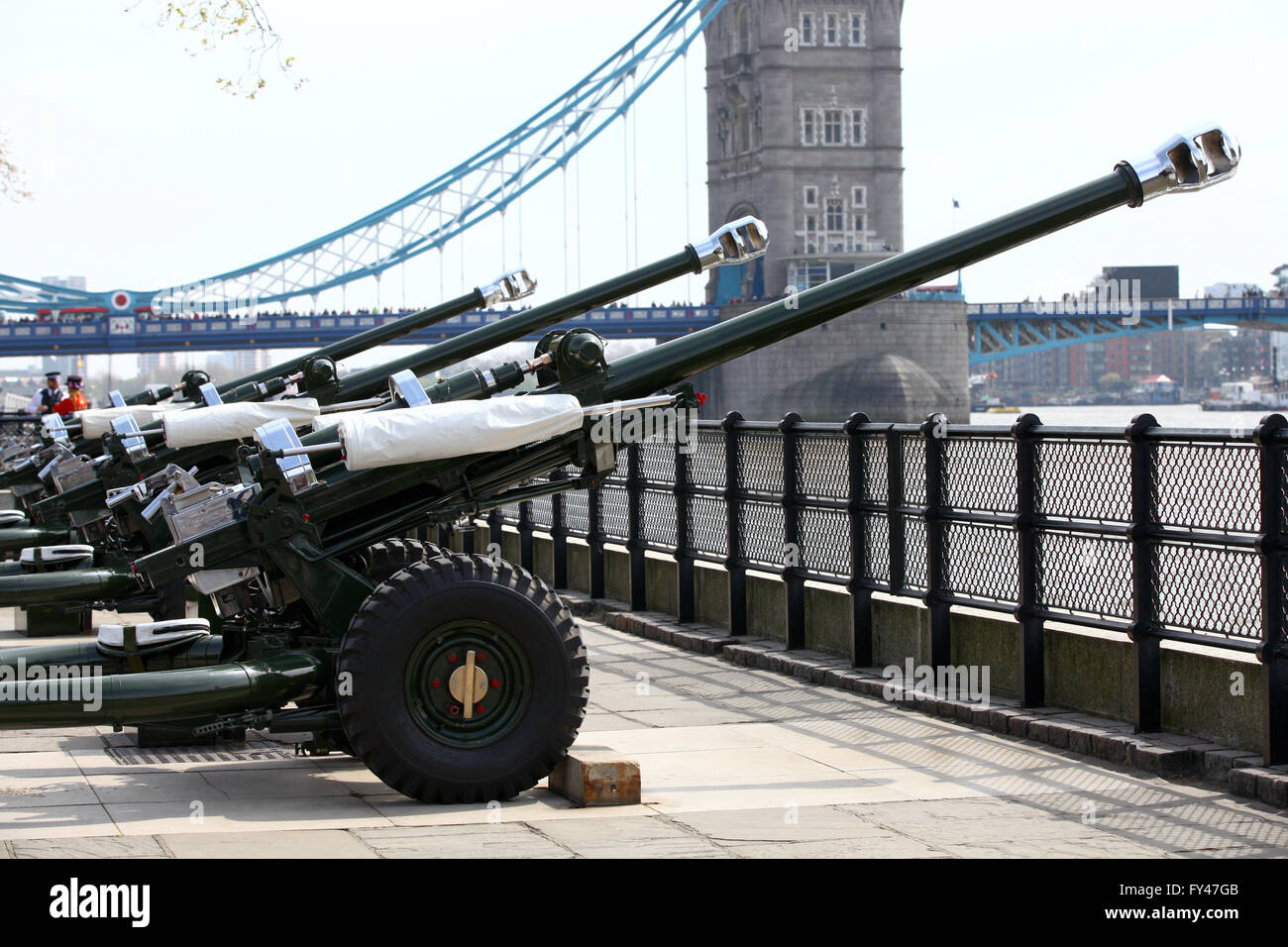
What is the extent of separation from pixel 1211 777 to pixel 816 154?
9949cm

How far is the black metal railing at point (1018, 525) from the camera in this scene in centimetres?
714

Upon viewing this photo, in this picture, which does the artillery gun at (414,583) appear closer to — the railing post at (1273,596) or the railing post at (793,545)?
the railing post at (1273,596)

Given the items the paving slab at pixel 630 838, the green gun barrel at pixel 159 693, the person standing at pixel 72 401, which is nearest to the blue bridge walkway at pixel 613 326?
the person standing at pixel 72 401

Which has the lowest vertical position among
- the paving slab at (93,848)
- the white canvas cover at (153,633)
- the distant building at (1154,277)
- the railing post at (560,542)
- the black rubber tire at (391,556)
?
the paving slab at (93,848)

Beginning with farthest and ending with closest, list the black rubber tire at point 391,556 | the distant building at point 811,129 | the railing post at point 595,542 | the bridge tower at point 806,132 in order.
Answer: the distant building at point 811,129
the bridge tower at point 806,132
the railing post at point 595,542
the black rubber tire at point 391,556

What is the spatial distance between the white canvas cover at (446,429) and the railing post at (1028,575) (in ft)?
8.45

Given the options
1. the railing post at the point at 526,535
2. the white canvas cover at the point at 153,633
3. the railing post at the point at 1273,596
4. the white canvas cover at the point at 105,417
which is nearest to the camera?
the railing post at the point at 1273,596

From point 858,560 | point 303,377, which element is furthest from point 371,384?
point 858,560

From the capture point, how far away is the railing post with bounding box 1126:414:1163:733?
7.60m

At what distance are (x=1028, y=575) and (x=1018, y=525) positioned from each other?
9.5 inches

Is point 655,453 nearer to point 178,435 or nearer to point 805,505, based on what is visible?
point 805,505
